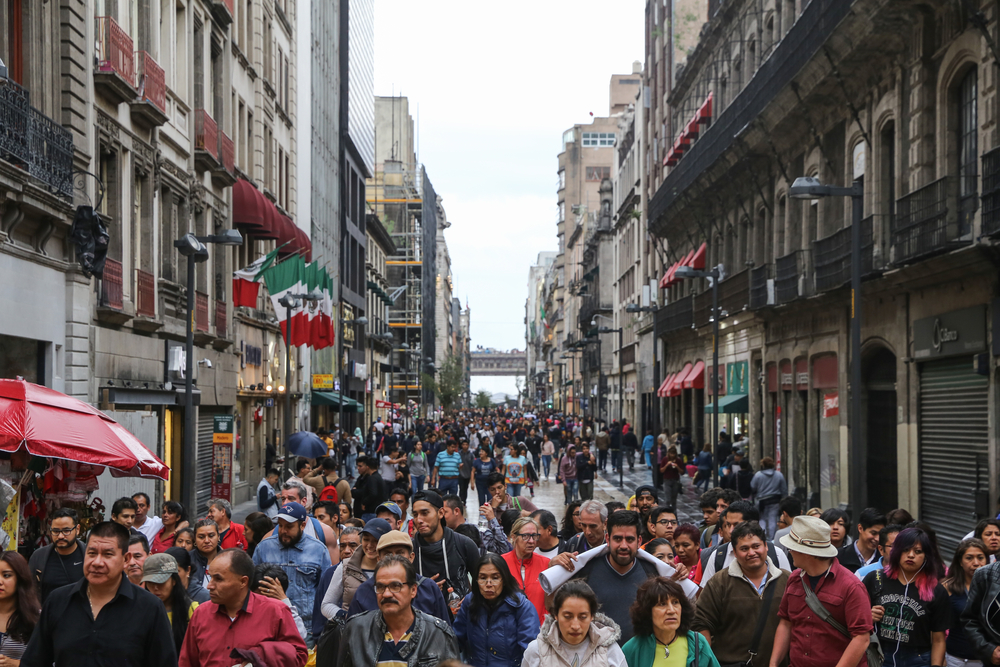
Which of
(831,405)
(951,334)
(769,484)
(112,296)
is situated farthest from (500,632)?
(831,405)

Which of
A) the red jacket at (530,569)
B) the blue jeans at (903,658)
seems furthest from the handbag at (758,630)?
the red jacket at (530,569)

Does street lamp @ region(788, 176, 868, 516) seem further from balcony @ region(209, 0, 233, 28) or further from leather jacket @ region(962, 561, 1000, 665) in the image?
balcony @ region(209, 0, 233, 28)

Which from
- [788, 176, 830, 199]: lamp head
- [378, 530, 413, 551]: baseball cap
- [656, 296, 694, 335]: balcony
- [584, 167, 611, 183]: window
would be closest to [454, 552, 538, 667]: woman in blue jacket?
[378, 530, 413, 551]: baseball cap

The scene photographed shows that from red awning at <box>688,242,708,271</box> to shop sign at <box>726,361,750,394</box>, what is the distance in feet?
12.6

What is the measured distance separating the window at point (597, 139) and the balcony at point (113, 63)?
101796mm

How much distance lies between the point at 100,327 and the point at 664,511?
12799mm

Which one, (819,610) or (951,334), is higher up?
(951,334)

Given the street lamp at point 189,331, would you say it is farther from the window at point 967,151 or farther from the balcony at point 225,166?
the window at point 967,151

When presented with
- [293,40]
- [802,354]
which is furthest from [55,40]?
[293,40]

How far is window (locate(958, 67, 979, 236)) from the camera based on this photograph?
724 inches

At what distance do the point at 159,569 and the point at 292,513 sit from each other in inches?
95.4

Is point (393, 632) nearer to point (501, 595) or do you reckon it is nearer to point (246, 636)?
point (246, 636)

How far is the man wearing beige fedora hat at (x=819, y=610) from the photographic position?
7.09 m

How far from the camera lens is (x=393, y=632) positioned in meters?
5.86
